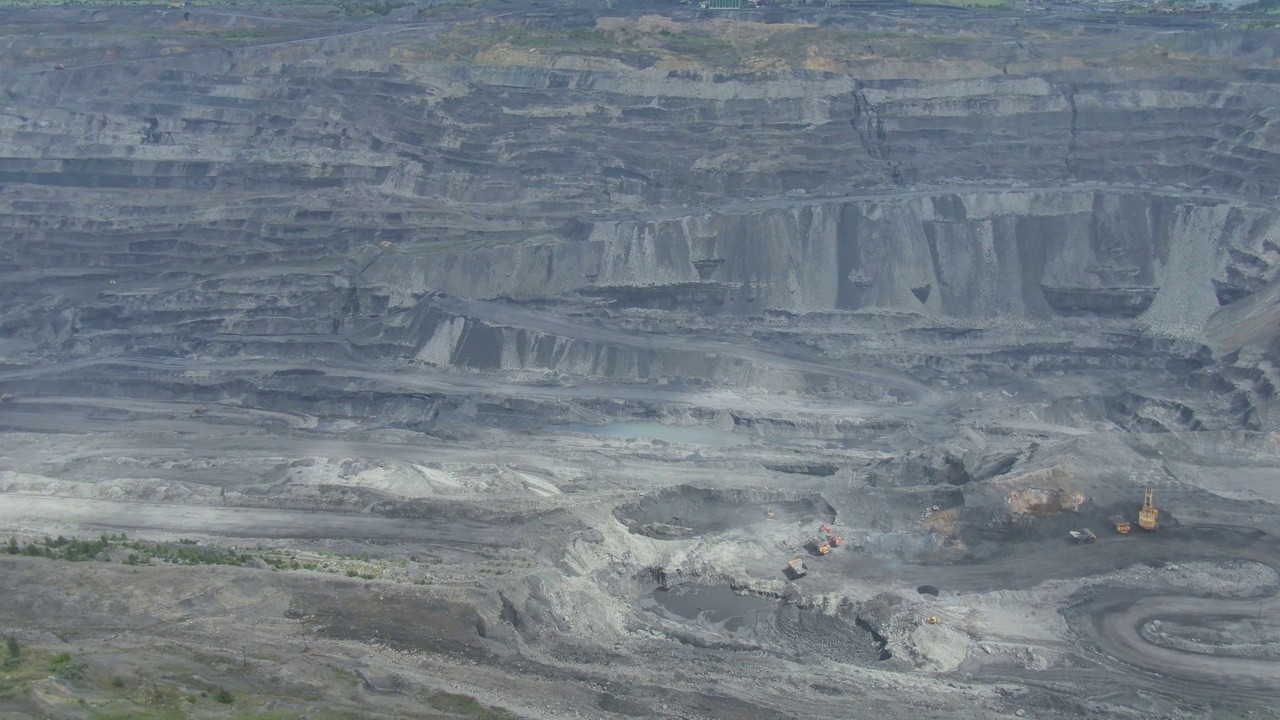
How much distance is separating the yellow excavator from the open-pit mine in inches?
17.1

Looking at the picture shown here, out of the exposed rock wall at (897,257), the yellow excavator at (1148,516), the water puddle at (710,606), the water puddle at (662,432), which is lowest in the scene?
the water puddle at (710,606)

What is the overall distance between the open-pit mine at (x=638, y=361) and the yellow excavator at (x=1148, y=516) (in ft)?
1.43

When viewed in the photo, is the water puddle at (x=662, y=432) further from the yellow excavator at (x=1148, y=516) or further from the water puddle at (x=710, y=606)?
the yellow excavator at (x=1148, y=516)

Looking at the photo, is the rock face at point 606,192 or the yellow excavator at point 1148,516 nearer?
the yellow excavator at point 1148,516

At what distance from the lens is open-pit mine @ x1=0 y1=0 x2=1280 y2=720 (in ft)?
96.4

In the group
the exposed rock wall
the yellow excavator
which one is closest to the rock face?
the exposed rock wall

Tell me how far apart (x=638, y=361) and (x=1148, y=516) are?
67.6ft

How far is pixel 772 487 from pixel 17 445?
90.5 ft

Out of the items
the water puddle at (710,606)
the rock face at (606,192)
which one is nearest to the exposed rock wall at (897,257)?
the rock face at (606,192)

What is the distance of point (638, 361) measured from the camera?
49.5m

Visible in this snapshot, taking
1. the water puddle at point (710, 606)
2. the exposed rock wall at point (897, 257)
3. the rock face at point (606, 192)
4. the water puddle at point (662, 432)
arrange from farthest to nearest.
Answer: the rock face at point (606, 192) < the exposed rock wall at point (897, 257) < the water puddle at point (662, 432) < the water puddle at point (710, 606)

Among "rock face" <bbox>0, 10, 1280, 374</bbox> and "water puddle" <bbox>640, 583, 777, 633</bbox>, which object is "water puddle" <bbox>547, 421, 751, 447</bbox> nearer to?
"rock face" <bbox>0, 10, 1280, 374</bbox>

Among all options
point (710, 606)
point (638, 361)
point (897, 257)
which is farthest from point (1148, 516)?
point (638, 361)

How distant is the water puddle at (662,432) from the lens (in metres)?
45.2
